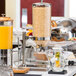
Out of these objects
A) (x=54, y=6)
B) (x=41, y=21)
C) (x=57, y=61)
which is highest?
(x=41, y=21)

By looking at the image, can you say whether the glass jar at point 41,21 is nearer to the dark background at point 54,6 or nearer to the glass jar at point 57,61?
the glass jar at point 57,61

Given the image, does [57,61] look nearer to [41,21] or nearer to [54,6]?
[41,21]

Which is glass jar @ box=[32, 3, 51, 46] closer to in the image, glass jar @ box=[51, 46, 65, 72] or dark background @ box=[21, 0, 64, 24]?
glass jar @ box=[51, 46, 65, 72]

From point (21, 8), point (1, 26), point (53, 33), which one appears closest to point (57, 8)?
point (21, 8)

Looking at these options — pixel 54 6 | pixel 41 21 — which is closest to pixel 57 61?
pixel 41 21

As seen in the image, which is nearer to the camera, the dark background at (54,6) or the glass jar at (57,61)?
the glass jar at (57,61)

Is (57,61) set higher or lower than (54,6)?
lower

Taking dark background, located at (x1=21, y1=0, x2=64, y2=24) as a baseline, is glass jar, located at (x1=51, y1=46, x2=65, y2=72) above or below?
below

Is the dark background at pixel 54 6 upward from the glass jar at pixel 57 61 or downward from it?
upward

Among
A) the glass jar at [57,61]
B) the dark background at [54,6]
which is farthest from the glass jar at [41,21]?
the dark background at [54,6]

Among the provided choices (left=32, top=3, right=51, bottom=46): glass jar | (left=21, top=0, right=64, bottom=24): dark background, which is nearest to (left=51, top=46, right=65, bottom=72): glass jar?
(left=32, top=3, right=51, bottom=46): glass jar

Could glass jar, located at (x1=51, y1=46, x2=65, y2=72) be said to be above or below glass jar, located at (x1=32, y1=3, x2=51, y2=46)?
below

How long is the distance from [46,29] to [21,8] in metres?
5.92

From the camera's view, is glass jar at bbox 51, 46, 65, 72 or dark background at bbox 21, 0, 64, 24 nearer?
glass jar at bbox 51, 46, 65, 72
